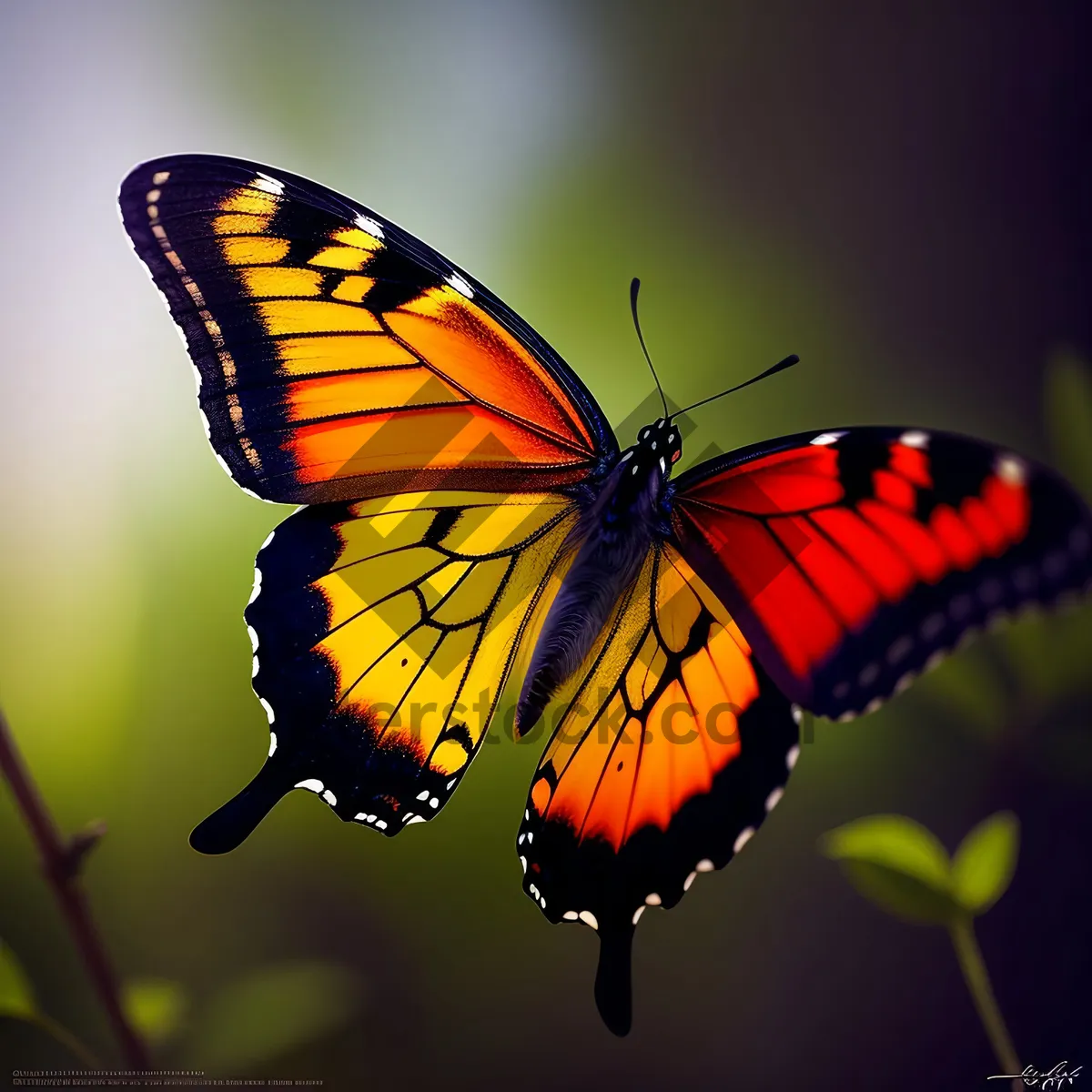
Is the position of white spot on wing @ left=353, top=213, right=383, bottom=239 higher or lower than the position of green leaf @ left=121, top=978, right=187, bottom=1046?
higher

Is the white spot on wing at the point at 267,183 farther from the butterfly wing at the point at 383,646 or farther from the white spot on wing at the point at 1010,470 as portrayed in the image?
the white spot on wing at the point at 1010,470

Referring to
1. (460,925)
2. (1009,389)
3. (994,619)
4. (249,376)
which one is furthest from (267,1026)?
(1009,389)

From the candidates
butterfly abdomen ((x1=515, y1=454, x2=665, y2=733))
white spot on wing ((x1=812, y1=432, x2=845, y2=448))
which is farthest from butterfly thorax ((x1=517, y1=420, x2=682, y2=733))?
white spot on wing ((x1=812, y1=432, x2=845, y2=448))

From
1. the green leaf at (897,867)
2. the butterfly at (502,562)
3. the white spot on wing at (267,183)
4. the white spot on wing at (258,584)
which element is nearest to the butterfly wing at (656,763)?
the butterfly at (502,562)

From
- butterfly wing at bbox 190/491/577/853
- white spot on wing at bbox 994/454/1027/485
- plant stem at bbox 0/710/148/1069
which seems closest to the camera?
Answer: plant stem at bbox 0/710/148/1069

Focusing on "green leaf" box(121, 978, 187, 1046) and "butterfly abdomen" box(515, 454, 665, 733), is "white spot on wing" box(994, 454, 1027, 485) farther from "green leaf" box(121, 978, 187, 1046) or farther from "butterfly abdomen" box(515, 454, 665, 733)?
"green leaf" box(121, 978, 187, 1046)

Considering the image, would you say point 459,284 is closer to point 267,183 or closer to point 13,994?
point 267,183

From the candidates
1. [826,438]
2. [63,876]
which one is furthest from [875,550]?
[63,876]
